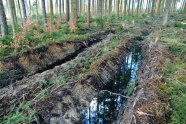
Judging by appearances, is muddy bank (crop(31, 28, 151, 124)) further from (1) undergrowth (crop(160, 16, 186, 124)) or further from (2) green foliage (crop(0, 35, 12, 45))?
(2) green foliage (crop(0, 35, 12, 45))

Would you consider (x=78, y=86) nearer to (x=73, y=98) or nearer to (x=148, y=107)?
(x=73, y=98)

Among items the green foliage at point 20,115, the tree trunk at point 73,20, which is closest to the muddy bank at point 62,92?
the green foliage at point 20,115

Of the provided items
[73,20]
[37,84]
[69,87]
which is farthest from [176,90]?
[73,20]

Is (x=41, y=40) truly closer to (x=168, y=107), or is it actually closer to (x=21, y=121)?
(x=21, y=121)

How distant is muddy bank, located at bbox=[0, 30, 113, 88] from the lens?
346 inches

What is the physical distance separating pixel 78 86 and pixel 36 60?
3.47 metres

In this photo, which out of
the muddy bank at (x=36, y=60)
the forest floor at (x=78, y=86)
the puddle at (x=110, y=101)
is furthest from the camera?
the muddy bank at (x=36, y=60)

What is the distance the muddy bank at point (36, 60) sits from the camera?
878cm

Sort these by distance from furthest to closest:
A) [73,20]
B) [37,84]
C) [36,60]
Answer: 1. [73,20]
2. [36,60]
3. [37,84]

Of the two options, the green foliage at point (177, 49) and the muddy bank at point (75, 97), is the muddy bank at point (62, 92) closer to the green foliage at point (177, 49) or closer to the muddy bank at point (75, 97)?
the muddy bank at point (75, 97)

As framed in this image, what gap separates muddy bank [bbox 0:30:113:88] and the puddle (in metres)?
3.25

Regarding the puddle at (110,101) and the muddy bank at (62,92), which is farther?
the puddle at (110,101)

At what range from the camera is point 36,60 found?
33.1ft

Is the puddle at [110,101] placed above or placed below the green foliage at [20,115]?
below
